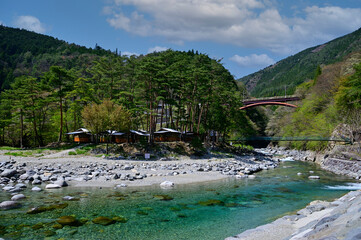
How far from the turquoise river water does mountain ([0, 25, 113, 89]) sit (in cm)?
12183

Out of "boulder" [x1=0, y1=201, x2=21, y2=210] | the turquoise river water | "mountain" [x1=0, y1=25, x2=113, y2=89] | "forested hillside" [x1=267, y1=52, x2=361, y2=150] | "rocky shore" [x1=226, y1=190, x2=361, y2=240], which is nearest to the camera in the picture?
"rocky shore" [x1=226, y1=190, x2=361, y2=240]

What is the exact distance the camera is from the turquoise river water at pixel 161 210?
896cm

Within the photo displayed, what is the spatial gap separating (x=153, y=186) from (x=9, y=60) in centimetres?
16545

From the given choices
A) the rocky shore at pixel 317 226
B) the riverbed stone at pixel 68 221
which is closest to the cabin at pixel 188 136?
the rocky shore at pixel 317 226

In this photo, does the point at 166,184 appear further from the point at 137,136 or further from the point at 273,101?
the point at 273,101

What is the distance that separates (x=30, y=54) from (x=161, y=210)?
17079 centimetres

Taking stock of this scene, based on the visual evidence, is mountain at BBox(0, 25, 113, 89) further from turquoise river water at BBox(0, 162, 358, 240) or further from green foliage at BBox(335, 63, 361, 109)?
green foliage at BBox(335, 63, 361, 109)

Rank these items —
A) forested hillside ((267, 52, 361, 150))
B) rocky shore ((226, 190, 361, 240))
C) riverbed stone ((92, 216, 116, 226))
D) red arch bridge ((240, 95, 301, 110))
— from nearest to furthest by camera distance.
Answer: rocky shore ((226, 190, 361, 240)), riverbed stone ((92, 216, 116, 226)), forested hillside ((267, 52, 361, 150)), red arch bridge ((240, 95, 301, 110))

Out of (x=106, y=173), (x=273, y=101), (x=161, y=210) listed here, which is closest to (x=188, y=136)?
(x=106, y=173)

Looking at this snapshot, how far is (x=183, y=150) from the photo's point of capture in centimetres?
3478

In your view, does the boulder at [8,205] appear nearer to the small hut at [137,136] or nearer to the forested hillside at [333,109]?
the small hut at [137,136]

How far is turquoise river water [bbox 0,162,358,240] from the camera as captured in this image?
8961 millimetres

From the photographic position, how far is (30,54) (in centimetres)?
14788

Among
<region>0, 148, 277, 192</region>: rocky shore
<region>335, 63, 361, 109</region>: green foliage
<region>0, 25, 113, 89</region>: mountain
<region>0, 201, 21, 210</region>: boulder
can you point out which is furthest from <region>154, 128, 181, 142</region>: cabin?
<region>0, 25, 113, 89</region>: mountain
